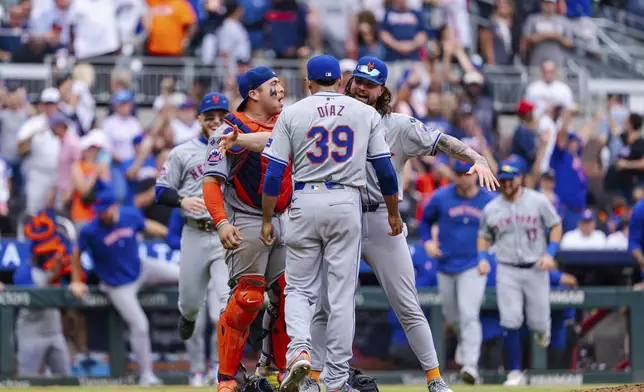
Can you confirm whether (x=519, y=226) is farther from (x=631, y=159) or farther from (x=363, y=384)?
(x=631, y=159)

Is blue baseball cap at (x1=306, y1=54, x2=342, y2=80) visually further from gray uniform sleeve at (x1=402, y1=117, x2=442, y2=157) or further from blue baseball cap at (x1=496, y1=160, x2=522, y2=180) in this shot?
blue baseball cap at (x1=496, y1=160, x2=522, y2=180)

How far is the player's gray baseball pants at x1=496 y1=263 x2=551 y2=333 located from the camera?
13484mm

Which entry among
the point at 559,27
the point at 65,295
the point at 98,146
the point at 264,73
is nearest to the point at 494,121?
the point at 559,27

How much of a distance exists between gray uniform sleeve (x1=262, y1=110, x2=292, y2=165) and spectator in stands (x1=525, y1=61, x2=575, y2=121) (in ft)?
35.3

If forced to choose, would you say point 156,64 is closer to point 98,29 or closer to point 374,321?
point 98,29

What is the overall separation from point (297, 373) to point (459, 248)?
234 inches

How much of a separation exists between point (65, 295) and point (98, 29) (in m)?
5.18

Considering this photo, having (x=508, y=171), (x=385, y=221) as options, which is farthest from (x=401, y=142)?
(x=508, y=171)

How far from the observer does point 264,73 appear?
897 cm

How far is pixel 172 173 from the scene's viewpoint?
10781mm

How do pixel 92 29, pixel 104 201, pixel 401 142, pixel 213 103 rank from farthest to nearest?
pixel 92 29, pixel 104 201, pixel 213 103, pixel 401 142

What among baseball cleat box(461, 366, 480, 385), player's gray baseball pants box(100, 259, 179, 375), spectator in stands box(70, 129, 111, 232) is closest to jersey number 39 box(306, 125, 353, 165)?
baseball cleat box(461, 366, 480, 385)

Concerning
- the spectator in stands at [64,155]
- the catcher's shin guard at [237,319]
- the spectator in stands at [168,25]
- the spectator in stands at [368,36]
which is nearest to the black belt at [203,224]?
the catcher's shin guard at [237,319]

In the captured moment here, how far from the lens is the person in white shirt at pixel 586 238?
1630 cm
